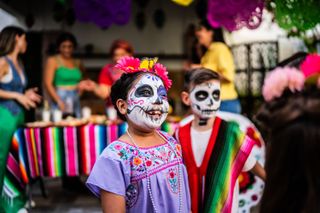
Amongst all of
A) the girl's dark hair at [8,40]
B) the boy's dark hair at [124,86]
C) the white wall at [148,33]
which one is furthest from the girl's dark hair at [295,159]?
the white wall at [148,33]

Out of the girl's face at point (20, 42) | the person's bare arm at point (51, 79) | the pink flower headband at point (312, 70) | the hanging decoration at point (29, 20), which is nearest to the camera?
the pink flower headband at point (312, 70)

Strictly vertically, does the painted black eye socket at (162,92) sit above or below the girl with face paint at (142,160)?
above

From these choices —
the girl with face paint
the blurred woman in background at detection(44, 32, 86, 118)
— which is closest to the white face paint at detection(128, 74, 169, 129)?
→ the girl with face paint

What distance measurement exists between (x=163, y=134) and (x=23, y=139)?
2.53m

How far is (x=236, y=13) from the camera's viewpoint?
10.5ft

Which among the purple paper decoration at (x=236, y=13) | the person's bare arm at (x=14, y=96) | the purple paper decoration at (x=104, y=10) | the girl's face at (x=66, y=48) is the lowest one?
the person's bare arm at (x=14, y=96)

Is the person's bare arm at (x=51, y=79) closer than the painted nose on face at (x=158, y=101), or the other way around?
the painted nose on face at (x=158, y=101)

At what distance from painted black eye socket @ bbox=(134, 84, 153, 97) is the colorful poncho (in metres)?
0.59

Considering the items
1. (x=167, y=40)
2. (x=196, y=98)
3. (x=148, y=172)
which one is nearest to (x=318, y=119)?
(x=148, y=172)

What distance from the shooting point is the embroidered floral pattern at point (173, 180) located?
2326 millimetres

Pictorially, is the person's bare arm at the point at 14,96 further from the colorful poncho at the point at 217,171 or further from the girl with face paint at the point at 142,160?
the girl with face paint at the point at 142,160

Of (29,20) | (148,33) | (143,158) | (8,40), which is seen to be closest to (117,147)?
(143,158)

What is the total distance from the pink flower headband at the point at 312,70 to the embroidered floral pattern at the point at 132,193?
0.94 meters

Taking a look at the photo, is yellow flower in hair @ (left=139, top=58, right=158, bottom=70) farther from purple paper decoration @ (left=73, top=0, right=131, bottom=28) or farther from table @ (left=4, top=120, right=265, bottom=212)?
table @ (left=4, top=120, right=265, bottom=212)
